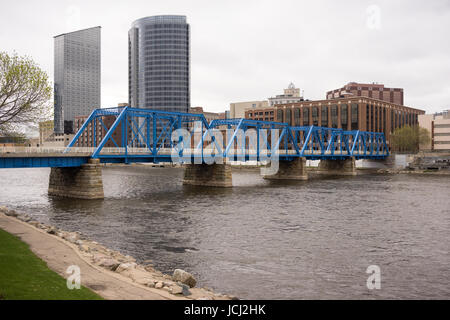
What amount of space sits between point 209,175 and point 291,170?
86.3 ft

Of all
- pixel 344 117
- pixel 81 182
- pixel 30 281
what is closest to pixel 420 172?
pixel 344 117

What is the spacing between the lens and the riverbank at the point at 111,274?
1441 cm

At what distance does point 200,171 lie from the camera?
242 feet

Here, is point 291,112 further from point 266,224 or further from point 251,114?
point 266,224

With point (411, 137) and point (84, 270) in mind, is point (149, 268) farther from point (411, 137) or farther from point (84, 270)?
point (411, 137)

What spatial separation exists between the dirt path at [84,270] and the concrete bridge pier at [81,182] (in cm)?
2679

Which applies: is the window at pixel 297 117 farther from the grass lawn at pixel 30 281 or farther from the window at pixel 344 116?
the grass lawn at pixel 30 281

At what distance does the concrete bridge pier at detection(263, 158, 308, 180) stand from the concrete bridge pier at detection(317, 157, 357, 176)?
2555 cm

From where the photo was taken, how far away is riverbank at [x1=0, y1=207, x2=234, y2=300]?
47.3ft

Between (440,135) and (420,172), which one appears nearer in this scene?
(420,172)

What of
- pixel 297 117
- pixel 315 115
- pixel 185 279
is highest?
pixel 315 115

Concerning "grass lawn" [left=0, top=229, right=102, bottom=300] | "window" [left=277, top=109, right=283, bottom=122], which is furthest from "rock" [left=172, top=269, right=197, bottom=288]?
"window" [left=277, top=109, right=283, bottom=122]

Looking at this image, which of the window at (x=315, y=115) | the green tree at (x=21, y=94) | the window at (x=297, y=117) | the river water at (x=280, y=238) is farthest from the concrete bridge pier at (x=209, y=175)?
the window at (x=297, y=117)

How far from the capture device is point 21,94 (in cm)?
3488
